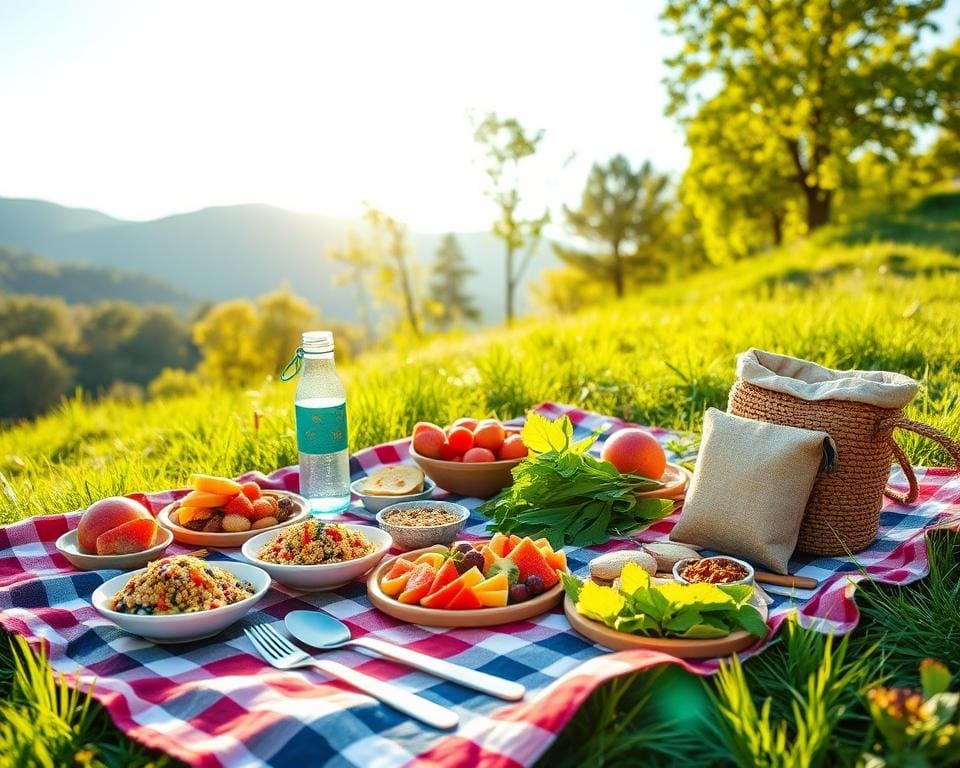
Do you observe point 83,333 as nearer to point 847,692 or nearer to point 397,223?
point 397,223

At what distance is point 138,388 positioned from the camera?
6259cm

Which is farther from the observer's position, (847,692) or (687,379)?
(687,379)

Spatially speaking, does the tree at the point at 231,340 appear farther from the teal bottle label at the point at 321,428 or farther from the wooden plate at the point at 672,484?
the wooden plate at the point at 672,484

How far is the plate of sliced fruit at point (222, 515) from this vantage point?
2863mm

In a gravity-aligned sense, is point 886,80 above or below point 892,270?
above

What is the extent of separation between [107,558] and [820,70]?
834 inches

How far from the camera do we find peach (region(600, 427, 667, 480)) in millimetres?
3055

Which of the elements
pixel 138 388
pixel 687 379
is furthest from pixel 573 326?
pixel 138 388

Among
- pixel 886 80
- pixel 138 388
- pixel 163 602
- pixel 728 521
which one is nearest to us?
pixel 163 602

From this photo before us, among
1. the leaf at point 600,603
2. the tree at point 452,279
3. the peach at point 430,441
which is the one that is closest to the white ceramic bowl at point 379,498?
the peach at point 430,441

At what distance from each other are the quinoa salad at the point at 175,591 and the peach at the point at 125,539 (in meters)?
0.37

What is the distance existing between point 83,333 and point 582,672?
71.8 meters

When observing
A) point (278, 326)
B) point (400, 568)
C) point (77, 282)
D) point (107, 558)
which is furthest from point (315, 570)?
point (77, 282)

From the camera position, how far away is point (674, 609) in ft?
6.84
